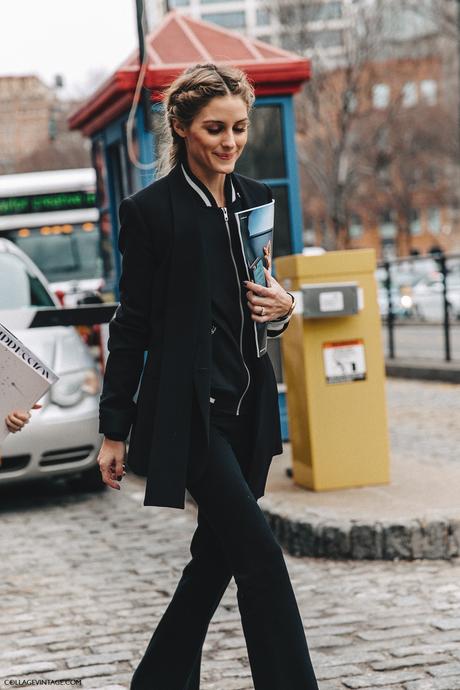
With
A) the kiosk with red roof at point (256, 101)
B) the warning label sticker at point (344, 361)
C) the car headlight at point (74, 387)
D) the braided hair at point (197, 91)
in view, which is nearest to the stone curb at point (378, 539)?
the warning label sticker at point (344, 361)

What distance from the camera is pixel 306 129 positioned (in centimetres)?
3042

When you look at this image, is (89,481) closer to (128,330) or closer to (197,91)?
(128,330)

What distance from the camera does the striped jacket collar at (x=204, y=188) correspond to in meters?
3.29

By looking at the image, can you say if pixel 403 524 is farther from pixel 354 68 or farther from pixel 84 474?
pixel 354 68

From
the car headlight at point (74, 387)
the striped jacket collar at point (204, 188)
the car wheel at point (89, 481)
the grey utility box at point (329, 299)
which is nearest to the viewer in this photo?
the striped jacket collar at point (204, 188)

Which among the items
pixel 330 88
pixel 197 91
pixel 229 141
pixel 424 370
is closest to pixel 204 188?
pixel 229 141

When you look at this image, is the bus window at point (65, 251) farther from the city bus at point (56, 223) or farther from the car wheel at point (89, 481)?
the car wheel at point (89, 481)

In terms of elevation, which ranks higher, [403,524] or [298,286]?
[298,286]

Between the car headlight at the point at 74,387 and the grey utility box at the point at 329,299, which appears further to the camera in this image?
the car headlight at the point at 74,387

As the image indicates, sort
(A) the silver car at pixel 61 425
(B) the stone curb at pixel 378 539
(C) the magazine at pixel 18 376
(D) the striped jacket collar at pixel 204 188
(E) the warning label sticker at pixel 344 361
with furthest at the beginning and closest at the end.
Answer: (A) the silver car at pixel 61 425 → (E) the warning label sticker at pixel 344 361 → (B) the stone curb at pixel 378 539 → (C) the magazine at pixel 18 376 → (D) the striped jacket collar at pixel 204 188

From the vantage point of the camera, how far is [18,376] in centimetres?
350

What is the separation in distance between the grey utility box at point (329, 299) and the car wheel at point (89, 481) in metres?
2.45

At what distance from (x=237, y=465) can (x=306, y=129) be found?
2780 centimetres

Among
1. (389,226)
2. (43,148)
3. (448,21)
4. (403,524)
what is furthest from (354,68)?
(389,226)
